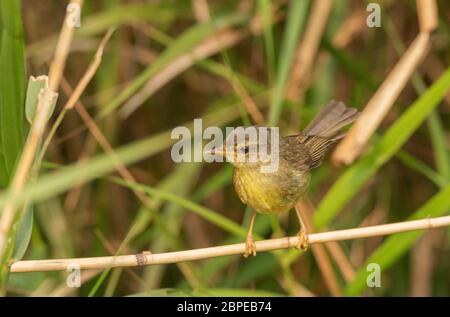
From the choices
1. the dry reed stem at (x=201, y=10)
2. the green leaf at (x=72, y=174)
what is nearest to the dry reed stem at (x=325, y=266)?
the green leaf at (x=72, y=174)

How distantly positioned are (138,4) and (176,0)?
0.17 m

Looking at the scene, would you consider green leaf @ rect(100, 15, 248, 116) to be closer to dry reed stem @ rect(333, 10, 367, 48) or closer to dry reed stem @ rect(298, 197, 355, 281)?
dry reed stem @ rect(333, 10, 367, 48)

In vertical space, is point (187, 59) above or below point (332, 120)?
above

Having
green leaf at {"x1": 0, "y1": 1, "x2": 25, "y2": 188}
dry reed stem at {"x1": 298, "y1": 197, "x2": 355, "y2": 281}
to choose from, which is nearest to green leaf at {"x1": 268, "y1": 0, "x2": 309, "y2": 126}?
dry reed stem at {"x1": 298, "y1": 197, "x2": 355, "y2": 281}

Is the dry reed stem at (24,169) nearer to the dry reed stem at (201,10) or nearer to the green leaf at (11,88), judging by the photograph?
the green leaf at (11,88)

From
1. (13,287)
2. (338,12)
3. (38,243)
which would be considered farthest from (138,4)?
(13,287)

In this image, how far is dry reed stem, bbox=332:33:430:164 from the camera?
2.47 metres

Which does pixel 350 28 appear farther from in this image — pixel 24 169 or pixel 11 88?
pixel 24 169

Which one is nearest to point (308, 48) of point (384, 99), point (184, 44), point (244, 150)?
point (184, 44)

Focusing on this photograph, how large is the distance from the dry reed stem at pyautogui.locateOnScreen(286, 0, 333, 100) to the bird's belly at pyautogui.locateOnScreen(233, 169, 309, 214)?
81 centimetres

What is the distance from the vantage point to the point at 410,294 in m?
3.41

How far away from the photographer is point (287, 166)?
2518mm

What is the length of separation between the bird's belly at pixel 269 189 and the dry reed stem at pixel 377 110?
17 centimetres

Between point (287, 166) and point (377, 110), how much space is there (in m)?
0.36
